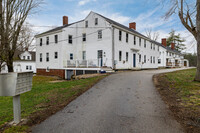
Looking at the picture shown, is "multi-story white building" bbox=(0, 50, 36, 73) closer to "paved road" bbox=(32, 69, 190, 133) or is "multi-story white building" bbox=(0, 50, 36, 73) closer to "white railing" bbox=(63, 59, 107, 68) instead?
"white railing" bbox=(63, 59, 107, 68)

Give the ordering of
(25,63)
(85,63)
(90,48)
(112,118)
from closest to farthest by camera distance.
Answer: (112,118) → (85,63) → (90,48) → (25,63)

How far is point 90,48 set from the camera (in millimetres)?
19172

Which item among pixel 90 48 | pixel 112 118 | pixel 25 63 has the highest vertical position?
pixel 90 48

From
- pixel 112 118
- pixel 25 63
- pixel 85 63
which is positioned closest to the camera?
pixel 112 118

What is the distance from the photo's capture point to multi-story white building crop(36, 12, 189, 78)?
1691 centimetres

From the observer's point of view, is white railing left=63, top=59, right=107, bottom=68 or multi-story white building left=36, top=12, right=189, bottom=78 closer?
white railing left=63, top=59, right=107, bottom=68

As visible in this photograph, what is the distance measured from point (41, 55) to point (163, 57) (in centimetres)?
3188

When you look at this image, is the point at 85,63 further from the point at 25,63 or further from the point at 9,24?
the point at 25,63

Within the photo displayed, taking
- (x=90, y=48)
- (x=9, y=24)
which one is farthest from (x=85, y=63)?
(x=9, y=24)

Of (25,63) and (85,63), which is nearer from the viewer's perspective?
(85,63)

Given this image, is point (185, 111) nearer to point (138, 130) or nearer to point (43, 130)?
point (138, 130)

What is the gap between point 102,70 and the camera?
49.1ft

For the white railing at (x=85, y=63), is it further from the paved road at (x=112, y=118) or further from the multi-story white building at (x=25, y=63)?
the multi-story white building at (x=25, y=63)

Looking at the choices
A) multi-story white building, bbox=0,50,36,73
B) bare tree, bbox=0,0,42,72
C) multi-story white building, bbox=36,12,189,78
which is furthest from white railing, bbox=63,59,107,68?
multi-story white building, bbox=0,50,36,73
